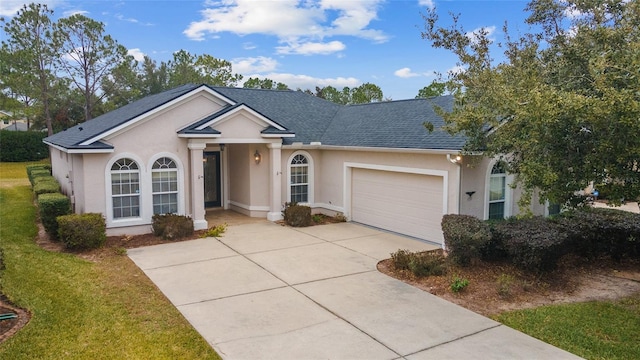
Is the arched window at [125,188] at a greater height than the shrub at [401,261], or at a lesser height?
greater

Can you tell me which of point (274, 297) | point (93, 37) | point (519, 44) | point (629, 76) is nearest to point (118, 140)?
point (274, 297)

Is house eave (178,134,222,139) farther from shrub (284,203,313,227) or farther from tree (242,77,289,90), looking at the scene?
tree (242,77,289,90)

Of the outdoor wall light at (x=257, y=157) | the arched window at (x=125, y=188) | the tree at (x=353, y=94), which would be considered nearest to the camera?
the arched window at (x=125, y=188)

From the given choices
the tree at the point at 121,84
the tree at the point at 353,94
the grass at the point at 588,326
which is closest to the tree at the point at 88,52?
the tree at the point at 121,84

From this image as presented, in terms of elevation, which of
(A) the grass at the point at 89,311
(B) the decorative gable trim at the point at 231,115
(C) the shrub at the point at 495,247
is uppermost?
(B) the decorative gable trim at the point at 231,115

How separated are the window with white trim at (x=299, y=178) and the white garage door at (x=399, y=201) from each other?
2.15m

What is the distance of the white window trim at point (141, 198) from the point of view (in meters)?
13.3

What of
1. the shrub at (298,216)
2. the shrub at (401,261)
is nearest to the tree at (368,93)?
the shrub at (298,216)

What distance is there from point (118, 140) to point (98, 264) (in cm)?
434

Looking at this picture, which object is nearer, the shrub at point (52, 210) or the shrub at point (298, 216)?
the shrub at point (52, 210)

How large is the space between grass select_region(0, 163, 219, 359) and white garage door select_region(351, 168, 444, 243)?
26.5 feet

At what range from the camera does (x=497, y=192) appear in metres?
13.2

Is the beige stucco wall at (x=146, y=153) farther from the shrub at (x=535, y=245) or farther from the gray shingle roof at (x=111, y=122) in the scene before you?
the shrub at (x=535, y=245)

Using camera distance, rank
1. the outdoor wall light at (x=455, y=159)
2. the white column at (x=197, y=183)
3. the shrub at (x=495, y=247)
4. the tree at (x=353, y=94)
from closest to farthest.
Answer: the shrub at (x=495, y=247)
the outdoor wall light at (x=455, y=159)
the white column at (x=197, y=183)
the tree at (x=353, y=94)
